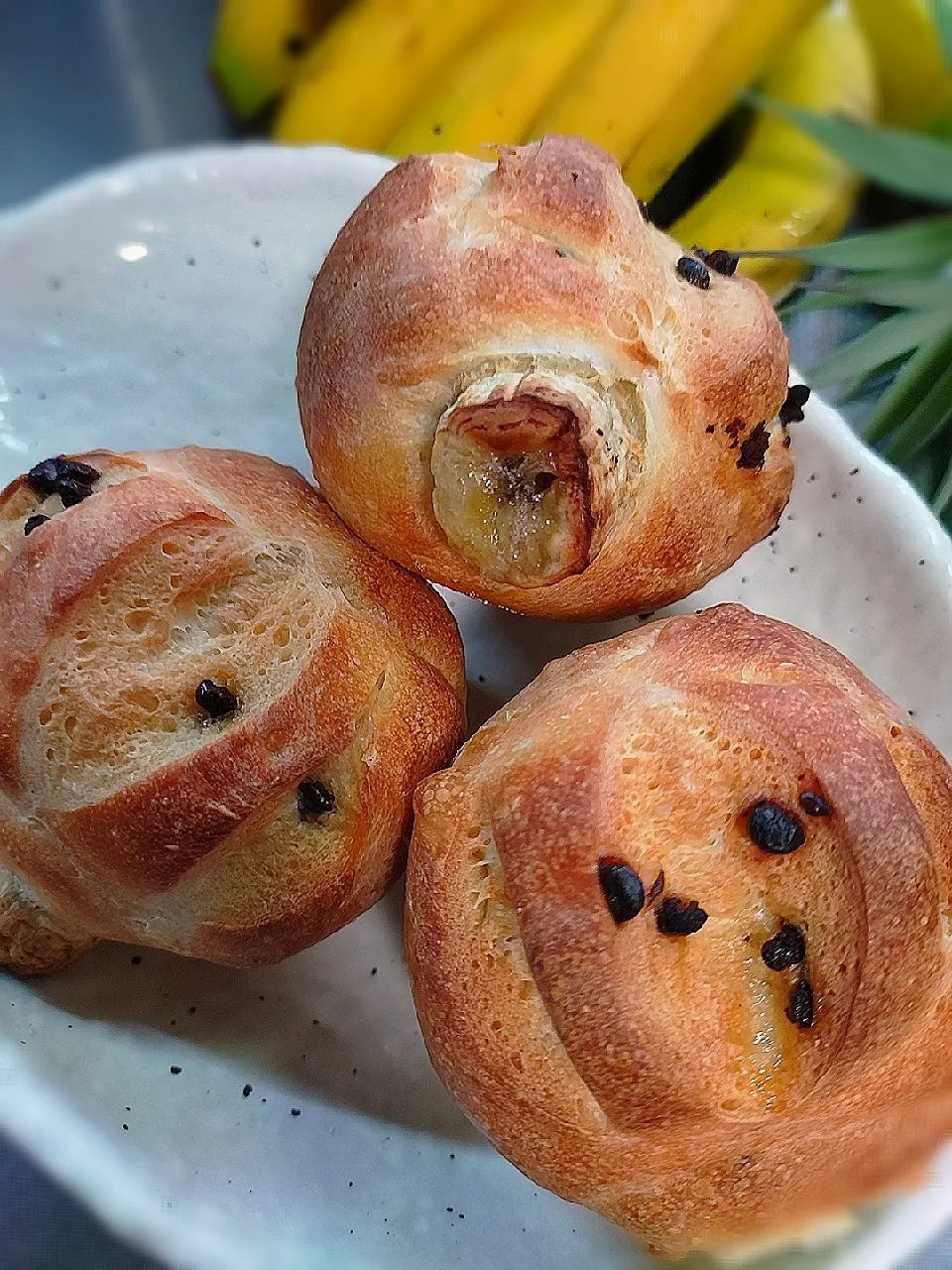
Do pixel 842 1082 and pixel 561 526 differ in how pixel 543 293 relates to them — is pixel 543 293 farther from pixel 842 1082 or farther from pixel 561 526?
pixel 842 1082

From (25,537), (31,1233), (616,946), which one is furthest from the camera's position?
(31,1233)

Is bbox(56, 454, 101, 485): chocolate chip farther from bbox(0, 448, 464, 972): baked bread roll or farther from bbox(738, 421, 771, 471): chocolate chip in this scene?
bbox(738, 421, 771, 471): chocolate chip

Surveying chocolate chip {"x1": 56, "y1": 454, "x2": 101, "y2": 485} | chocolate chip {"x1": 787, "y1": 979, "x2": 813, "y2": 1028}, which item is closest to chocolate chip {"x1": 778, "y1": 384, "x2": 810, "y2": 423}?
chocolate chip {"x1": 787, "y1": 979, "x2": 813, "y2": 1028}

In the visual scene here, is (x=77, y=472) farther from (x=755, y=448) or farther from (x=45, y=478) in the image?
(x=755, y=448)

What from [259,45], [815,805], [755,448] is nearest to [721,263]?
[755,448]

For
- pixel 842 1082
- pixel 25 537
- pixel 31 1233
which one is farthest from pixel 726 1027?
pixel 31 1233
